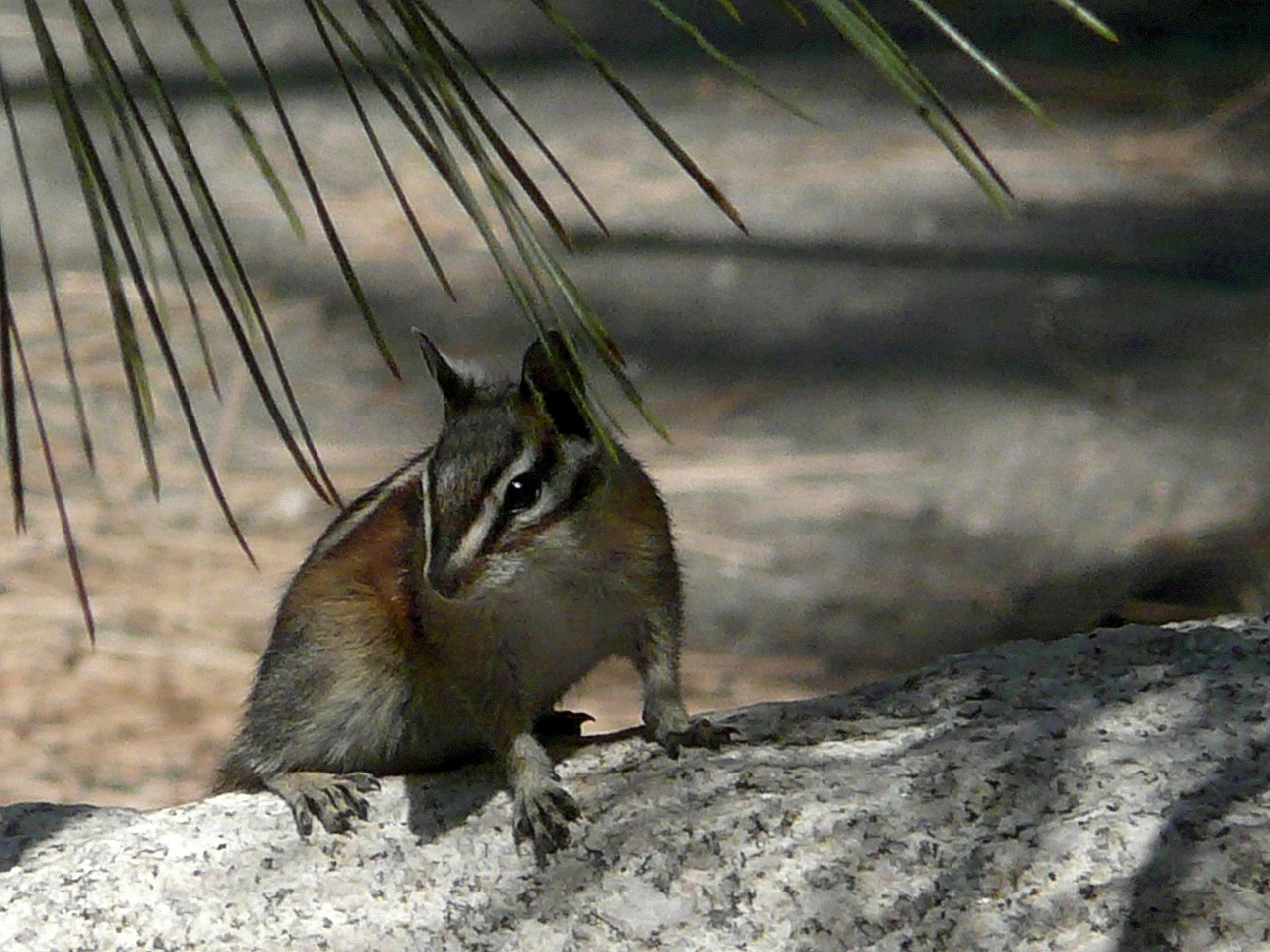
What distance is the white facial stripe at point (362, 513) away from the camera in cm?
305

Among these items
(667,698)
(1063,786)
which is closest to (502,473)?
(667,698)

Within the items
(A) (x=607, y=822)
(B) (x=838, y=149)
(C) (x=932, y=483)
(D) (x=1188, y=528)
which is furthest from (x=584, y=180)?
(A) (x=607, y=822)

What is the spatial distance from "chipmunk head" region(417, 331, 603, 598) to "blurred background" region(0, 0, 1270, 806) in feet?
6.92

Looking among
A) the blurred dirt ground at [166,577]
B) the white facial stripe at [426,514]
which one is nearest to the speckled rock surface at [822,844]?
the white facial stripe at [426,514]

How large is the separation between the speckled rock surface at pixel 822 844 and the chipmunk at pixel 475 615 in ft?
0.30

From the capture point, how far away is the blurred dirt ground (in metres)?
4.86

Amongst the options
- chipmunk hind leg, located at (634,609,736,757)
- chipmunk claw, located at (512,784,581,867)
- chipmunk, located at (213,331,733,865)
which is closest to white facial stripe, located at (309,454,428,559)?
chipmunk, located at (213,331,733,865)

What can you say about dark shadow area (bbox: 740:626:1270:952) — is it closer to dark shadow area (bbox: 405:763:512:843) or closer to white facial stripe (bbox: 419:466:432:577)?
dark shadow area (bbox: 405:763:512:843)

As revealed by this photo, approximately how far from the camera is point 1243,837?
2158 millimetres

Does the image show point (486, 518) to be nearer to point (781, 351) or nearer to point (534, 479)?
point (534, 479)

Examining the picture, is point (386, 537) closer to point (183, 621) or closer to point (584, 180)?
point (183, 621)

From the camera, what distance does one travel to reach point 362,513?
3125 millimetres

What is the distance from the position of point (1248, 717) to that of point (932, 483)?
10.5ft

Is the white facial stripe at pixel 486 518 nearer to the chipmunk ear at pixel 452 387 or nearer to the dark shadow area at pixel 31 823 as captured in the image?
the chipmunk ear at pixel 452 387
